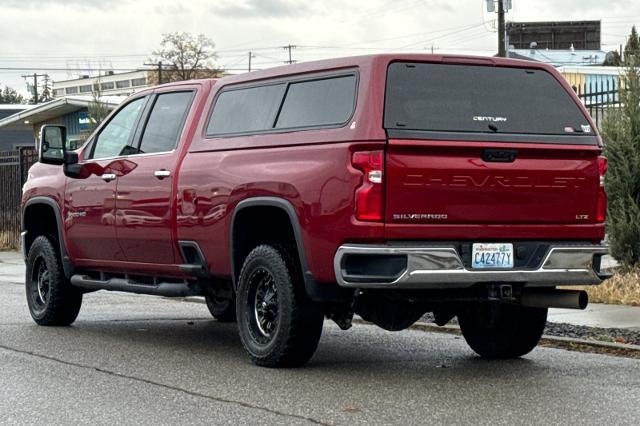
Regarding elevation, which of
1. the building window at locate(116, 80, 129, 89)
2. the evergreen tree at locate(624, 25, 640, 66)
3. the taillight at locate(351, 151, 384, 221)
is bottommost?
the taillight at locate(351, 151, 384, 221)

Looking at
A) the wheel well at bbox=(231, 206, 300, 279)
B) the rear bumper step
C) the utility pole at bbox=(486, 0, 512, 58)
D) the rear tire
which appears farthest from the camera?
the utility pole at bbox=(486, 0, 512, 58)

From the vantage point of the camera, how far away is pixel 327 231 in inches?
312

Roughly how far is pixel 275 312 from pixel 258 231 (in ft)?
2.22

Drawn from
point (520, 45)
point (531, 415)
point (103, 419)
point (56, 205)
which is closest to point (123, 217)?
point (56, 205)

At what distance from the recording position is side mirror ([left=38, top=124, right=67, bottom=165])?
10922mm

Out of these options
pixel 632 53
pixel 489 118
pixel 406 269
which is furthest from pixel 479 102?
pixel 632 53

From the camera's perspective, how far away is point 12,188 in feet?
87.0

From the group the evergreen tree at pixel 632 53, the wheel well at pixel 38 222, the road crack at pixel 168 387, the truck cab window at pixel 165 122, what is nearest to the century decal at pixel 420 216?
the road crack at pixel 168 387

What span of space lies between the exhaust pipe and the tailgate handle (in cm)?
96

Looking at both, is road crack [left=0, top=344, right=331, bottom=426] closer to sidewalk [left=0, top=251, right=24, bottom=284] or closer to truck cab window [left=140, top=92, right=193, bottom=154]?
truck cab window [left=140, top=92, right=193, bottom=154]

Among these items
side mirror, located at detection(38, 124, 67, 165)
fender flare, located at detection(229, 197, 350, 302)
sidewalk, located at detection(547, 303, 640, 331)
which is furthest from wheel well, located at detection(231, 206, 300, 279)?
sidewalk, located at detection(547, 303, 640, 331)

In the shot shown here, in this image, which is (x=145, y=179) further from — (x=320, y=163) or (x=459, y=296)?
(x=459, y=296)

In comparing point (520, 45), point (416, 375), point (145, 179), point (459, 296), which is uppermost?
point (520, 45)

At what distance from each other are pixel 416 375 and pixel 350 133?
176 cm
